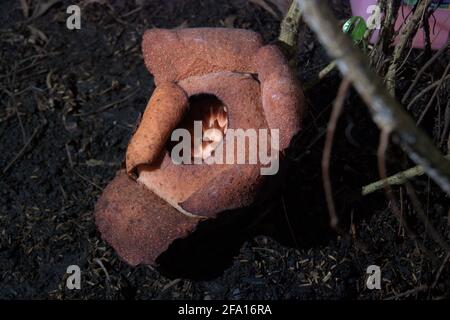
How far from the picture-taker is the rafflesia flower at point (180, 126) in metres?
1.35

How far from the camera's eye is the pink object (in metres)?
2.01

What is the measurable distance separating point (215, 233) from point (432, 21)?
117 centimetres

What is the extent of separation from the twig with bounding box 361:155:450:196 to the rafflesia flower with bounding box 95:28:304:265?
1.57ft

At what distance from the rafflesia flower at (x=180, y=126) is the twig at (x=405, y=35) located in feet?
1.42

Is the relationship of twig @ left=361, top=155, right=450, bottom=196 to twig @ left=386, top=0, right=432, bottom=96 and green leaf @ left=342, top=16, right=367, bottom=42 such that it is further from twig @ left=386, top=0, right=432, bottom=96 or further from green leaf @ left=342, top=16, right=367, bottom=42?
green leaf @ left=342, top=16, right=367, bottom=42

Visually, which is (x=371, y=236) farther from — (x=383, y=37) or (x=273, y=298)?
(x=383, y=37)


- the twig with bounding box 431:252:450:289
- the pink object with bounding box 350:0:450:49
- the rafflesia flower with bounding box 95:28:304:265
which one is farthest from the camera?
the pink object with bounding box 350:0:450:49

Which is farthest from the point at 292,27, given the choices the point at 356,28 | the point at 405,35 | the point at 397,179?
the point at 397,179

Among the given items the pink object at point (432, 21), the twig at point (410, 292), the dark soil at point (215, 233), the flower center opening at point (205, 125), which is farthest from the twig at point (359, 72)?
the pink object at point (432, 21)

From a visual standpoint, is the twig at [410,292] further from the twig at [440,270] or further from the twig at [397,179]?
the twig at [397,179]

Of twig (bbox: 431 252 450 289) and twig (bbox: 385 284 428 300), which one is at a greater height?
twig (bbox: 431 252 450 289)

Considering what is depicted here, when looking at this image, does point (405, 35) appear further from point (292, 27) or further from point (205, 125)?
point (205, 125)

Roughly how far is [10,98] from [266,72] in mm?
1264

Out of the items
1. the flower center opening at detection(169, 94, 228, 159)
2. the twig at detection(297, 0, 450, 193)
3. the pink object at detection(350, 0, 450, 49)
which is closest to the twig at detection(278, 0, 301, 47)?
the flower center opening at detection(169, 94, 228, 159)
